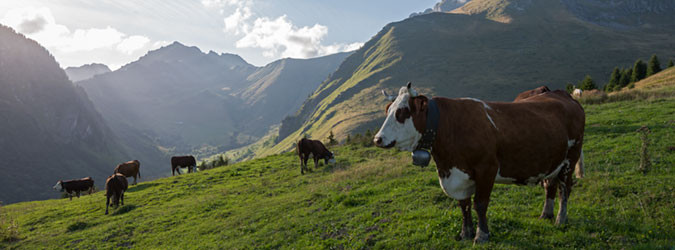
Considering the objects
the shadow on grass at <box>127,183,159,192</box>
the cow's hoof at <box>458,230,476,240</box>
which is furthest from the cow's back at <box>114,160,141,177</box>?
the cow's hoof at <box>458,230,476,240</box>

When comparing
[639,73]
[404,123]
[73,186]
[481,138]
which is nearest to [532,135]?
[481,138]

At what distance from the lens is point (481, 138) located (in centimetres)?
501

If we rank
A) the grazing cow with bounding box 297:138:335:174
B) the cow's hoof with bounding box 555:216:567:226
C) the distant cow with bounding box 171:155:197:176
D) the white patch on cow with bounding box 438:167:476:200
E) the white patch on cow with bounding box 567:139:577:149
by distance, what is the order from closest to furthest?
1. the white patch on cow with bounding box 438:167:476:200
2. the white patch on cow with bounding box 567:139:577:149
3. the cow's hoof with bounding box 555:216:567:226
4. the grazing cow with bounding box 297:138:335:174
5. the distant cow with bounding box 171:155:197:176

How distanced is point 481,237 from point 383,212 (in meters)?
4.10

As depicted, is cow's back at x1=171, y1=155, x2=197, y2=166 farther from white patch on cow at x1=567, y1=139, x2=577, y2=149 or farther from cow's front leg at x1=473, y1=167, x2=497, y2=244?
white patch on cow at x1=567, y1=139, x2=577, y2=149

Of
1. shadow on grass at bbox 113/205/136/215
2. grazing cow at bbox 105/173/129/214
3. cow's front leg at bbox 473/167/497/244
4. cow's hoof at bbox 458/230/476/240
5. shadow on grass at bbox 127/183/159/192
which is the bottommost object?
shadow on grass at bbox 113/205/136/215

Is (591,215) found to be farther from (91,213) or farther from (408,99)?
(91,213)

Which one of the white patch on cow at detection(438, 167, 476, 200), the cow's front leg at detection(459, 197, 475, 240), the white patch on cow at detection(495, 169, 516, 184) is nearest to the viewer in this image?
the white patch on cow at detection(438, 167, 476, 200)

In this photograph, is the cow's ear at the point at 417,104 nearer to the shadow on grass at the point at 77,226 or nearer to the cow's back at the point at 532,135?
the cow's back at the point at 532,135

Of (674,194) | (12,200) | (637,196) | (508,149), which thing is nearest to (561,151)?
(508,149)

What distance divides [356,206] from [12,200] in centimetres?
21832

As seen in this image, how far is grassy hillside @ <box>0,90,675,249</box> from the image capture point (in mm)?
6328

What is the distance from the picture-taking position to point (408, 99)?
4.95m

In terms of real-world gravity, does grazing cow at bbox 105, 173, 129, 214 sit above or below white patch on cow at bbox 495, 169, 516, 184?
below
